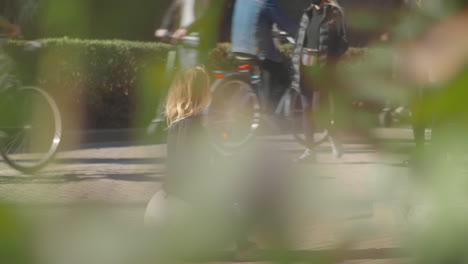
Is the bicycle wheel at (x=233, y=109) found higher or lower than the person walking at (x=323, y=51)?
lower

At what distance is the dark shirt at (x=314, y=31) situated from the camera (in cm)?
63

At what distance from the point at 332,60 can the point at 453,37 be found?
19cm

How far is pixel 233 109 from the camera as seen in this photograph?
6.65 m

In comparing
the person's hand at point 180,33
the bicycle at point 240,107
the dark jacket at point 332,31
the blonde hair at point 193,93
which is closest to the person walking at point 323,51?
the dark jacket at point 332,31

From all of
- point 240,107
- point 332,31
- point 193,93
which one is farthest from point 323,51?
point 240,107

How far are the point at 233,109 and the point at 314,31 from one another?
5968mm

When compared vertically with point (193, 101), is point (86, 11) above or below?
above

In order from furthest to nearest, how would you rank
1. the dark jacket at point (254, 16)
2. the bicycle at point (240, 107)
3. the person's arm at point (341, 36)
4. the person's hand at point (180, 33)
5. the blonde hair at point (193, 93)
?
1. the bicycle at point (240, 107)
2. the blonde hair at point (193, 93)
3. the person's hand at point (180, 33)
4. the dark jacket at point (254, 16)
5. the person's arm at point (341, 36)

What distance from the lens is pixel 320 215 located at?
0.51 metres

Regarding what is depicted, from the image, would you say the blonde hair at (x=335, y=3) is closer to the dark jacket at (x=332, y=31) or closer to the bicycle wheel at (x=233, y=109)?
the dark jacket at (x=332, y=31)

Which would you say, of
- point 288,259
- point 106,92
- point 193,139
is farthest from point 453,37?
point 193,139

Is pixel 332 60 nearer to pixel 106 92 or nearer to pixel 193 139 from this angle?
pixel 106 92

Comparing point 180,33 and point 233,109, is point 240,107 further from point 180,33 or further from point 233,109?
point 180,33

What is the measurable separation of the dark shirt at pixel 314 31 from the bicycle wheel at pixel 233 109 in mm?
A: 5701
